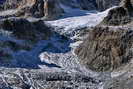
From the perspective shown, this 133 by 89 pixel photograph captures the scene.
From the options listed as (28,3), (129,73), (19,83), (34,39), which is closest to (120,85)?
(129,73)

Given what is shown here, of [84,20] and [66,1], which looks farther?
[66,1]

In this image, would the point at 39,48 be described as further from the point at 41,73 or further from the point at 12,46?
the point at 41,73

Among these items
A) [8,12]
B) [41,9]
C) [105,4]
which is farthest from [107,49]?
[105,4]

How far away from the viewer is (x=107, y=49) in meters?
72.6

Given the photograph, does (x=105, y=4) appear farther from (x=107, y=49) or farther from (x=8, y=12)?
(x=107, y=49)

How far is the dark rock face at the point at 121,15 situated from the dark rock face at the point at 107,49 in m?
2.63

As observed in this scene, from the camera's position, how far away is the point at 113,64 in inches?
2736

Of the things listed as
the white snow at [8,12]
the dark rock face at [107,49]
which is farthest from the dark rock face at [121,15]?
the white snow at [8,12]

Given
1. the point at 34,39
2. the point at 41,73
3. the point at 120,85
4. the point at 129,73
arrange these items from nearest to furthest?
1. the point at 120,85
2. the point at 129,73
3. the point at 41,73
4. the point at 34,39

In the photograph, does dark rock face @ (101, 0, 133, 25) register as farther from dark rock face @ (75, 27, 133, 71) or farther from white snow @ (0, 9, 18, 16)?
white snow @ (0, 9, 18, 16)

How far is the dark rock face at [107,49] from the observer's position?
6975 cm

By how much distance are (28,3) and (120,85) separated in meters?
58.3

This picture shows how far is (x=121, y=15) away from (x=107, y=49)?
873 centimetres

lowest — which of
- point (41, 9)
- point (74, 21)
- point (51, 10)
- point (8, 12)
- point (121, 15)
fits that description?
point (8, 12)
